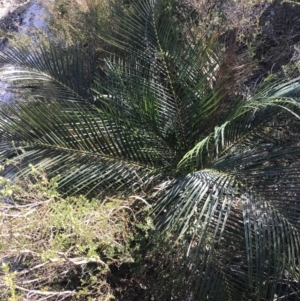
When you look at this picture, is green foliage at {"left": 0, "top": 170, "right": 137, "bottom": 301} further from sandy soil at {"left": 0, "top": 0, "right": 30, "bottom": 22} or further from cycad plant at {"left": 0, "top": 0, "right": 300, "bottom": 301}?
sandy soil at {"left": 0, "top": 0, "right": 30, "bottom": 22}

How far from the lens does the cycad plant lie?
6.19 feet

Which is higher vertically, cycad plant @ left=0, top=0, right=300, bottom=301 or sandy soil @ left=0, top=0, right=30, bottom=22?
sandy soil @ left=0, top=0, right=30, bottom=22

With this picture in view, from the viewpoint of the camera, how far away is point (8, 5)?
7.53 m

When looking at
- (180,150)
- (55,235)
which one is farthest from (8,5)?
(55,235)

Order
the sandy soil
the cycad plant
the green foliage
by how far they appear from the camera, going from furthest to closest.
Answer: the sandy soil → the cycad plant → the green foliage

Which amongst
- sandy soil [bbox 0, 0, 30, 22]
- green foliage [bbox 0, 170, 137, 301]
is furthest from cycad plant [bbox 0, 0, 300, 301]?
sandy soil [bbox 0, 0, 30, 22]

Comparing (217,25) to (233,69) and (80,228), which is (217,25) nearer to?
(233,69)

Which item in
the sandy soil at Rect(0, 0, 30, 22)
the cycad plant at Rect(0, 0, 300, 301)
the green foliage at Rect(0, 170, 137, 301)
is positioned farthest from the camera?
the sandy soil at Rect(0, 0, 30, 22)

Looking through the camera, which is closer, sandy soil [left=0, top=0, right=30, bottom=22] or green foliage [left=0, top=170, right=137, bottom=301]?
green foliage [left=0, top=170, right=137, bottom=301]

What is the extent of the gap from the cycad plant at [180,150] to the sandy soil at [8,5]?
15.5ft

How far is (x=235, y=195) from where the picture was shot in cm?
194

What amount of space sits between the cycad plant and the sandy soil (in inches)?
186

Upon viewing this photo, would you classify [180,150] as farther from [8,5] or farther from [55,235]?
[8,5]

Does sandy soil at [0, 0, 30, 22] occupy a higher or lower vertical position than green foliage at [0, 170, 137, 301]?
higher
